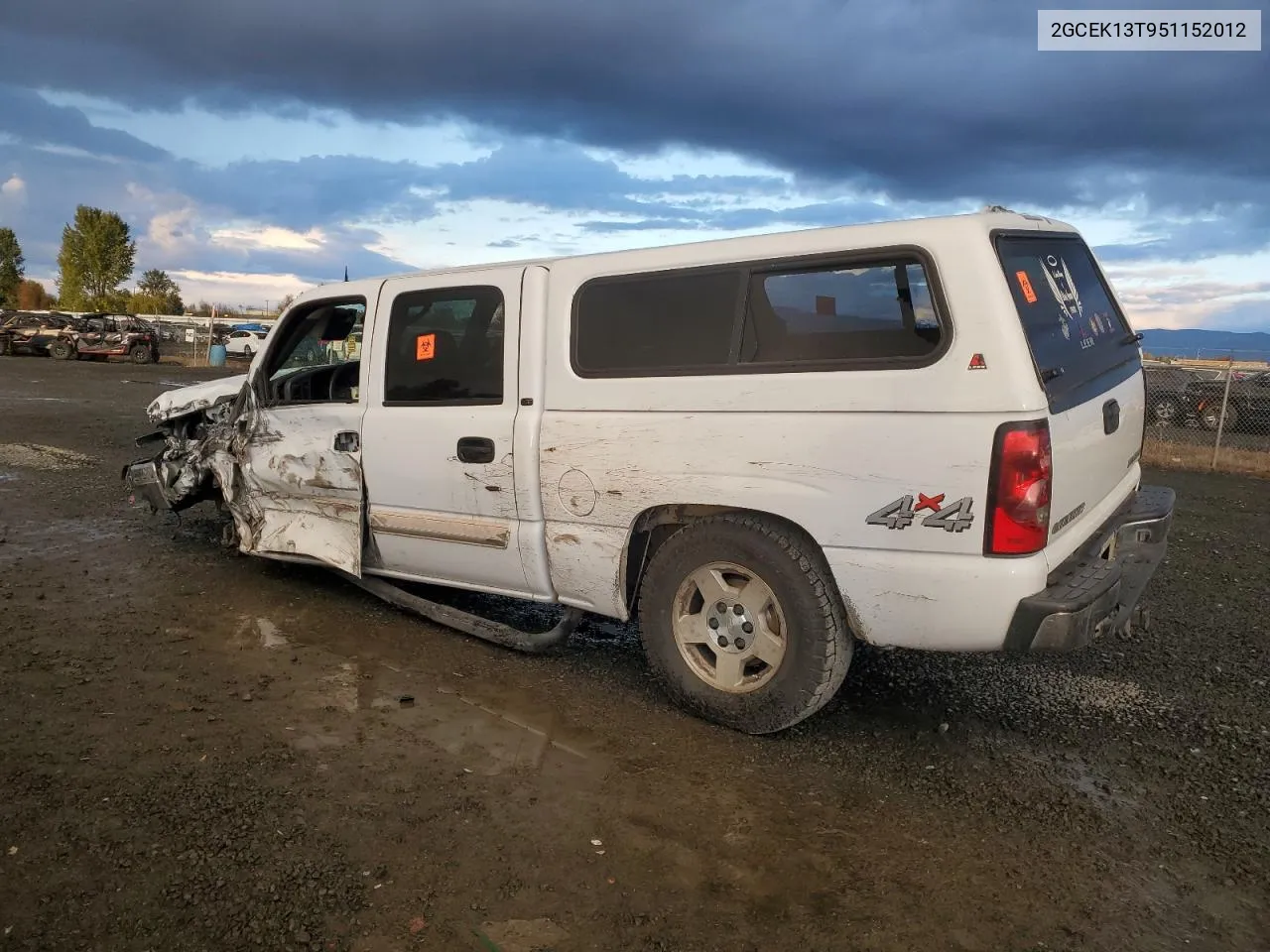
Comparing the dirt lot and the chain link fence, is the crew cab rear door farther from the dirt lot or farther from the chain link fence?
the chain link fence

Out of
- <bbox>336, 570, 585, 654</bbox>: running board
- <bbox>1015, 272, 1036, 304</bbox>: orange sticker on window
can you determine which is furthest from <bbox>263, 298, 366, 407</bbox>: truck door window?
<bbox>1015, 272, 1036, 304</bbox>: orange sticker on window

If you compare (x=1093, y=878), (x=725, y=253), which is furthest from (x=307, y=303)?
(x=1093, y=878)

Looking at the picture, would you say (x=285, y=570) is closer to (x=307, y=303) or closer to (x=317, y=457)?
(x=317, y=457)

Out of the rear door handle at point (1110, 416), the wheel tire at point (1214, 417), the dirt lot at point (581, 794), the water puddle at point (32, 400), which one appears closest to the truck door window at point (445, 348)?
the dirt lot at point (581, 794)

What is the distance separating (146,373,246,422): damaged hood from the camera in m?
6.25

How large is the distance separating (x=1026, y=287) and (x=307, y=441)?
375cm

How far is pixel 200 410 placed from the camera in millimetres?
6328

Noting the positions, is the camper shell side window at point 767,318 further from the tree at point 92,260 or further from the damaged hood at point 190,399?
the tree at point 92,260

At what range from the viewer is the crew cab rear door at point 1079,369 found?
11.0 ft

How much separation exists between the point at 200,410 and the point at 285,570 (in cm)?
122

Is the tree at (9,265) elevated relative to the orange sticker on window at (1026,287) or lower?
elevated

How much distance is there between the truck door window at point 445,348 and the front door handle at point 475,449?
0.19 m

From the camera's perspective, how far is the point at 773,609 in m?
3.75

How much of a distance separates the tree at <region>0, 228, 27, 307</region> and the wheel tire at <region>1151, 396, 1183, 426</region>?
88.9 m
